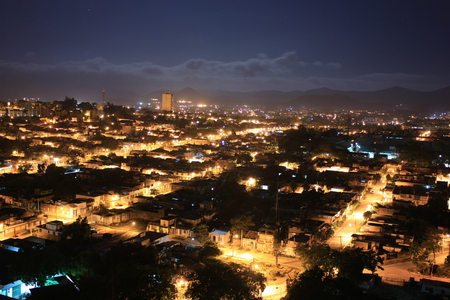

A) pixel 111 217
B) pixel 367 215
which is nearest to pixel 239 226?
pixel 111 217

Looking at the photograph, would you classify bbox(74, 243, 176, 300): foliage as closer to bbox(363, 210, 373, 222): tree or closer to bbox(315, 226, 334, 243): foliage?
bbox(315, 226, 334, 243): foliage

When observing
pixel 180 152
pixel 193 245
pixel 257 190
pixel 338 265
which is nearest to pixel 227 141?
pixel 180 152

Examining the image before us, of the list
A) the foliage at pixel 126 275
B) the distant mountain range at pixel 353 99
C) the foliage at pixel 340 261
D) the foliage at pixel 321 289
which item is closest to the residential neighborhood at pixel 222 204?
the foliage at pixel 126 275

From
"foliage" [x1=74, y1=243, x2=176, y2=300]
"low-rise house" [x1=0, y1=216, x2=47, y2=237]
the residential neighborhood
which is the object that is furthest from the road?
"low-rise house" [x1=0, y1=216, x2=47, y2=237]

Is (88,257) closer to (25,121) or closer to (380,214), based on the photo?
(380,214)

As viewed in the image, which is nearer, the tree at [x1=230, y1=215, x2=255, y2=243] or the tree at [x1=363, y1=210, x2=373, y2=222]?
the tree at [x1=230, y1=215, x2=255, y2=243]

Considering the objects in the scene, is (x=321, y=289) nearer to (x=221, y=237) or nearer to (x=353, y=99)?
(x=221, y=237)

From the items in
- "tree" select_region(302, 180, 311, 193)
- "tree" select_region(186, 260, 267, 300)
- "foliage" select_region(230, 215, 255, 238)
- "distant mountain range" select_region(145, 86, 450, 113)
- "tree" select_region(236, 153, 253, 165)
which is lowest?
"tree" select_region(186, 260, 267, 300)
